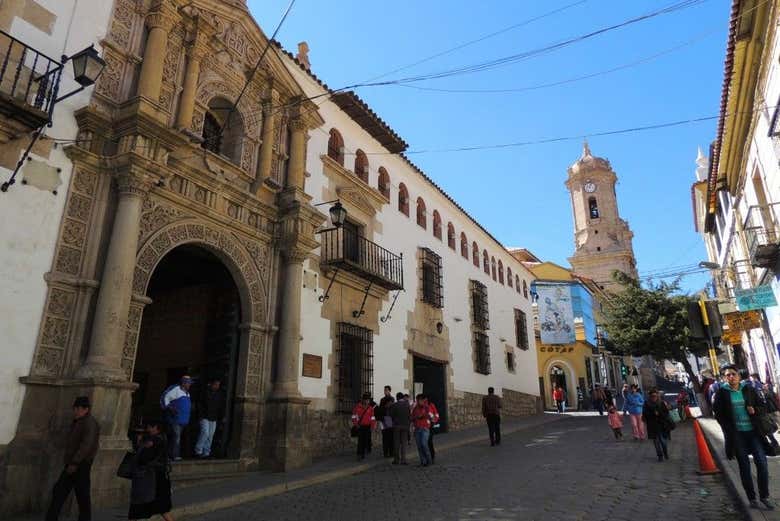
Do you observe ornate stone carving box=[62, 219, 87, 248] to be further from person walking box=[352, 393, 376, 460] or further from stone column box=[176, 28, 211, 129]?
person walking box=[352, 393, 376, 460]

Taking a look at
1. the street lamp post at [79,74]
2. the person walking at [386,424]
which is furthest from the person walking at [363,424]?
the street lamp post at [79,74]

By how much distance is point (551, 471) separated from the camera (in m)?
8.71

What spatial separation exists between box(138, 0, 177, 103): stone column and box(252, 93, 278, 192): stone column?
2.45 metres

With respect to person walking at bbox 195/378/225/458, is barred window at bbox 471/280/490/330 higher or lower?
higher

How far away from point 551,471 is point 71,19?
10.3m

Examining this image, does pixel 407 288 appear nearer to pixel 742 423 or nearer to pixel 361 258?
pixel 361 258

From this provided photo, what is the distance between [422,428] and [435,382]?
6725 mm

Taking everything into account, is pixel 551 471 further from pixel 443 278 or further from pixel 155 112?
pixel 443 278

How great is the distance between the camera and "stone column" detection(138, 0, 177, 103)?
8.35 metres

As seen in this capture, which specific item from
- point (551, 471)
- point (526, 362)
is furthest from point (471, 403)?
point (551, 471)

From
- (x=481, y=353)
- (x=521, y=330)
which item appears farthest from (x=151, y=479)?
(x=521, y=330)

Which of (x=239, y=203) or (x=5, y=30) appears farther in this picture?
(x=239, y=203)

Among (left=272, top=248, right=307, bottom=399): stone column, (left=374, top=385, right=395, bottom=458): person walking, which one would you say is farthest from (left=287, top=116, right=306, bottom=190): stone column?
(left=374, top=385, right=395, bottom=458): person walking

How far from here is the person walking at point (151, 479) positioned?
4895mm
